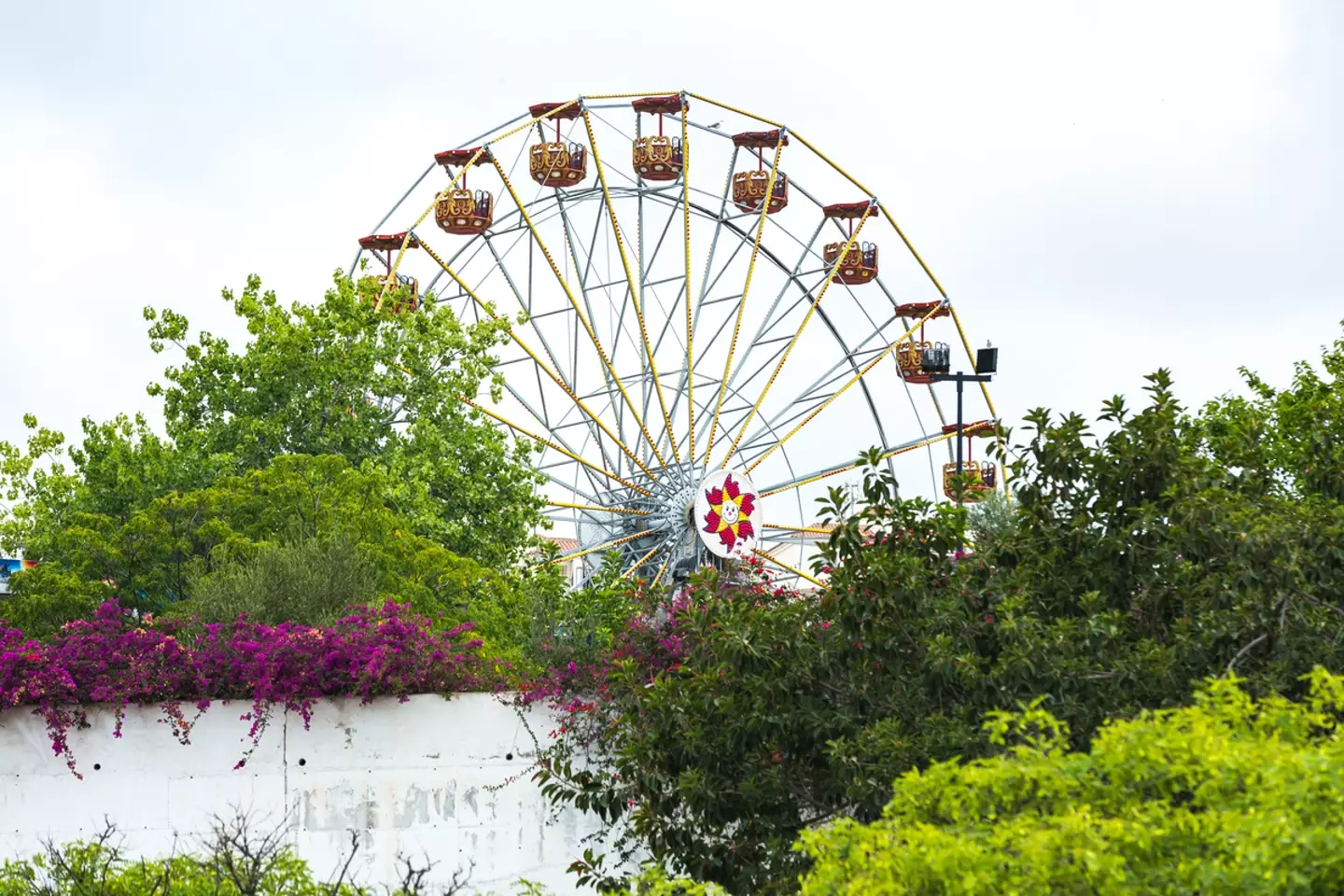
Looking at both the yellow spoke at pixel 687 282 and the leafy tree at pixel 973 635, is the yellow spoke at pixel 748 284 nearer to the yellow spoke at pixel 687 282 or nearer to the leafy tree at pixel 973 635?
the yellow spoke at pixel 687 282

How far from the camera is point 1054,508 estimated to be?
35.7ft

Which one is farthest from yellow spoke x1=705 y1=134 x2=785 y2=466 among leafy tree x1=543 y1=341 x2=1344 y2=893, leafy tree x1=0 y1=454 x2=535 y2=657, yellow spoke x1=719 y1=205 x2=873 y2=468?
leafy tree x1=543 y1=341 x2=1344 y2=893

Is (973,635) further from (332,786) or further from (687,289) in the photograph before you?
(687,289)

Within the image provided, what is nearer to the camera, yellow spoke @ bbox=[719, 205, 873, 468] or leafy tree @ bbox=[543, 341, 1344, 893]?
leafy tree @ bbox=[543, 341, 1344, 893]

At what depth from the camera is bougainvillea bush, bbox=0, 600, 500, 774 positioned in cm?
1334

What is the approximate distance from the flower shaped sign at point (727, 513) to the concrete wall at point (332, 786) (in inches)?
586

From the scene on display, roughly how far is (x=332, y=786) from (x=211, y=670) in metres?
1.33

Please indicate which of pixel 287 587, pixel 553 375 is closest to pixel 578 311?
pixel 553 375

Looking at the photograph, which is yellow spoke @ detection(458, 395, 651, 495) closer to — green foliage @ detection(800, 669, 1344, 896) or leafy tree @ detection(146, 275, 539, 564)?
leafy tree @ detection(146, 275, 539, 564)

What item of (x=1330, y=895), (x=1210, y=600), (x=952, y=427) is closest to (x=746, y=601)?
(x=1210, y=600)

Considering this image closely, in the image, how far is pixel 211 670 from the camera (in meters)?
13.7

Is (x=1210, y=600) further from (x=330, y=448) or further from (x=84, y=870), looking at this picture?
(x=330, y=448)

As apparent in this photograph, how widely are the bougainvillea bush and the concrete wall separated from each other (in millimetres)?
123

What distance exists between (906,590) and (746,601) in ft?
4.92
